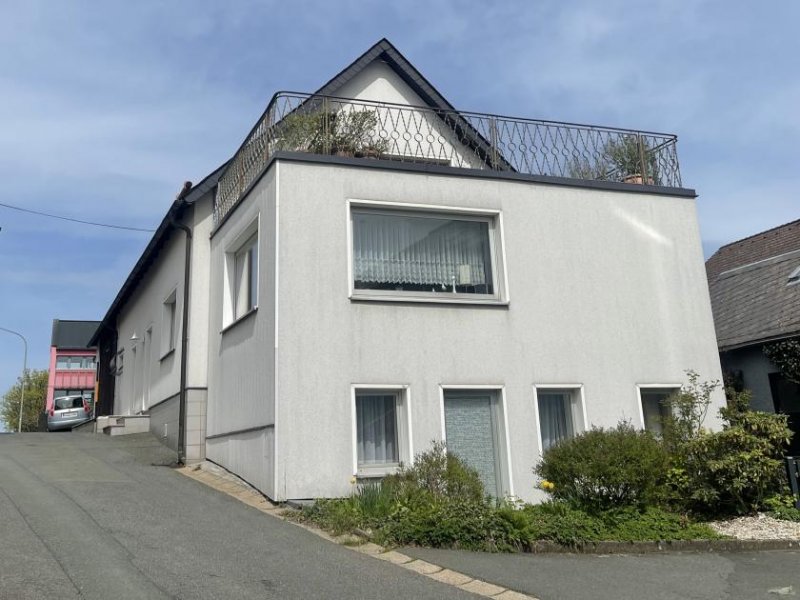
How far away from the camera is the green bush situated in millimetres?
8688

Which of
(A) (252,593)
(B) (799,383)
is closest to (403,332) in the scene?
(A) (252,593)

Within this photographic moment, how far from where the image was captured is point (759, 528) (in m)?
9.26

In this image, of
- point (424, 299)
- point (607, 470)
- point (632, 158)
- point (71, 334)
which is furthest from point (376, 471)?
point (71, 334)

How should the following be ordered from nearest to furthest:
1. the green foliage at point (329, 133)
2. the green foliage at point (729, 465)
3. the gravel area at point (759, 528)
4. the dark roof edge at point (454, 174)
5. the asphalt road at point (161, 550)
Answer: the asphalt road at point (161, 550)
the gravel area at point (759, 528)
the green foliage at point (729, 465)
the dark roof edge at point (454, 174)
the green foliage at point (329, 133)

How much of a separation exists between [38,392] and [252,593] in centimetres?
6051

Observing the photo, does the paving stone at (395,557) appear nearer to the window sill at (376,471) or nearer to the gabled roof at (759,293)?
the window sill at (376,471)

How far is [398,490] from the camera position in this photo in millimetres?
8766

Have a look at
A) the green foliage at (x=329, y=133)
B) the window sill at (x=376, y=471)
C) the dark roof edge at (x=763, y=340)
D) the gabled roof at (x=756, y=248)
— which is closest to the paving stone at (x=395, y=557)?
the window sill at (x=376, y=471)

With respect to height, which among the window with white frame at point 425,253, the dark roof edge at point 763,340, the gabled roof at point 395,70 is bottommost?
the dark roof edge at point 763,340

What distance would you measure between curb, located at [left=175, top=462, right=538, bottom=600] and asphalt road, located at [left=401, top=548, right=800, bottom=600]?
0.15 m

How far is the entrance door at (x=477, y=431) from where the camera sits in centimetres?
1032

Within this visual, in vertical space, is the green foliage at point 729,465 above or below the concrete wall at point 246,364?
below

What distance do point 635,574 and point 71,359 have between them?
5724cm

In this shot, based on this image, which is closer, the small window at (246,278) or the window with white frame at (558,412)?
the window with white frame at (558,412)
